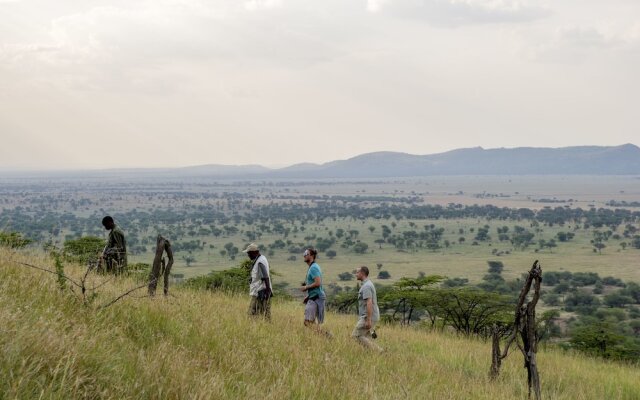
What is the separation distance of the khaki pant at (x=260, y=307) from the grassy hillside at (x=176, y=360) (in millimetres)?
890

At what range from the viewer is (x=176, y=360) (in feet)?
15.4

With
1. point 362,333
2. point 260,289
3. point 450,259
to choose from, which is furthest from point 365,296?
point 450,259

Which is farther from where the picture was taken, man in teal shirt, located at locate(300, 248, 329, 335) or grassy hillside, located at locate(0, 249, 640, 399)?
man in teal shirt, located at locate(300, 248, 329, 335)

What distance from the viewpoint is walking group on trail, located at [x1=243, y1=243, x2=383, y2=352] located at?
9984mm

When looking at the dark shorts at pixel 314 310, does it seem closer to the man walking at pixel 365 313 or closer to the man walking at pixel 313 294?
the man walking at pixel 313 294

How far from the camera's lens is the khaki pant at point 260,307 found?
1056cm

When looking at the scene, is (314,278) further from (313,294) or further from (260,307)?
(260,307)

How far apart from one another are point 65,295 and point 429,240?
373 ft

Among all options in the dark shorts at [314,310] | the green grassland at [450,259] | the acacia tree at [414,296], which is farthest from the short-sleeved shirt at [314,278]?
the green grassland at [450,259]

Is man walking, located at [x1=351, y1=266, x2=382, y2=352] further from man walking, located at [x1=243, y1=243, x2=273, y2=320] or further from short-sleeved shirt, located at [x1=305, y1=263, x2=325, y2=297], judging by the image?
man walking, located at [x1=243, y1=243, x2=273, y2=320]

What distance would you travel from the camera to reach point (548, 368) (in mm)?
11617

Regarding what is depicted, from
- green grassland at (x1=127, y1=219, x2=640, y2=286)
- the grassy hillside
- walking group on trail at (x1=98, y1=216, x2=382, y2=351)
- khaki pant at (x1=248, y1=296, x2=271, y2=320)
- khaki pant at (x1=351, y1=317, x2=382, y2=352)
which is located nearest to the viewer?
the grassy hillside

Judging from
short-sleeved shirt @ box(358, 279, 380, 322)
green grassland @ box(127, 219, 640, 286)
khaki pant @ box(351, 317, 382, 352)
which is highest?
short-sleeved shirt @ box(358, 279, 380, 322)

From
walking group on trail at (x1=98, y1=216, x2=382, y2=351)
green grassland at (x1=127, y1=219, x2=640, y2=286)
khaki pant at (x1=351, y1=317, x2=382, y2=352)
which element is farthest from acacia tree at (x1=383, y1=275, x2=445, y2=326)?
green grassland at (x1=127, y1=219, x2=640, y2=286)
